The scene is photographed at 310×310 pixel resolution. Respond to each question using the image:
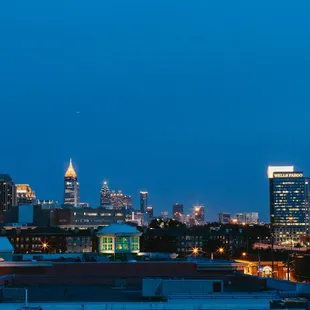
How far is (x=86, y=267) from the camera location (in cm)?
5638

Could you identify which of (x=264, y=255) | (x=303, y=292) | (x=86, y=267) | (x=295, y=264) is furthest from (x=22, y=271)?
(x=295, y=264)

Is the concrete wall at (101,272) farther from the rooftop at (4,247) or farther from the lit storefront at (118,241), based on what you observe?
the lit storefront at (118,241)

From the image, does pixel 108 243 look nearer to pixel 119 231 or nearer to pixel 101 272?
pixel 119 231

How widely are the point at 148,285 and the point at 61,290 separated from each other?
9493mm

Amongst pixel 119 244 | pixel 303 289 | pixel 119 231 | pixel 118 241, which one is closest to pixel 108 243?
pixel 118 241

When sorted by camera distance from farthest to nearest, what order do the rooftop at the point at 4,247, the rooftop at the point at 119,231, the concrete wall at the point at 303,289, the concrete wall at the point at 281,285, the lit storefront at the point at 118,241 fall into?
the rooftop at the point at 119,231, the lit storefront at the point at 118,241, the rooftop at the point at 4,247, the concrete wall at the point at 281,285, the concrete wall at the point at 303,289

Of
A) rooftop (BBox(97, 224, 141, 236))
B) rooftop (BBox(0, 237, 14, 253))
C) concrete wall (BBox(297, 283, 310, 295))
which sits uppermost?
rooftop (BBox(97, 224, 141, 236))

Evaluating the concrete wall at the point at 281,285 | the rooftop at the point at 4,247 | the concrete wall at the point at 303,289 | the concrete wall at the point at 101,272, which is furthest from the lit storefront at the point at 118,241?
the concrete wall at the point at 303,289

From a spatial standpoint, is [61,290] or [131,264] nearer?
[61,290]

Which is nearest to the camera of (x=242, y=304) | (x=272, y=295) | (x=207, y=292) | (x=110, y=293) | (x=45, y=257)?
(x=242, y=304)

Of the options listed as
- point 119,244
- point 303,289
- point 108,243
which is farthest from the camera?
point 108,243

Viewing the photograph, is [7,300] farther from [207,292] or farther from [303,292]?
Answer: [303,292]

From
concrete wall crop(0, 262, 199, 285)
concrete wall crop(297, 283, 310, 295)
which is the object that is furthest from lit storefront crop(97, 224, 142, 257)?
concrete wall crop(297, 283, 310, 295)

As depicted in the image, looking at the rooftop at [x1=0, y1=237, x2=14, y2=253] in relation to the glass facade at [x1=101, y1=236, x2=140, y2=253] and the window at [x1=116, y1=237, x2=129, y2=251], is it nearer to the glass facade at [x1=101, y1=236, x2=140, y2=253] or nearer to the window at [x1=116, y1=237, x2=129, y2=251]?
the glass facade at [x1=101, y1=236, x2=140, y2=253]
